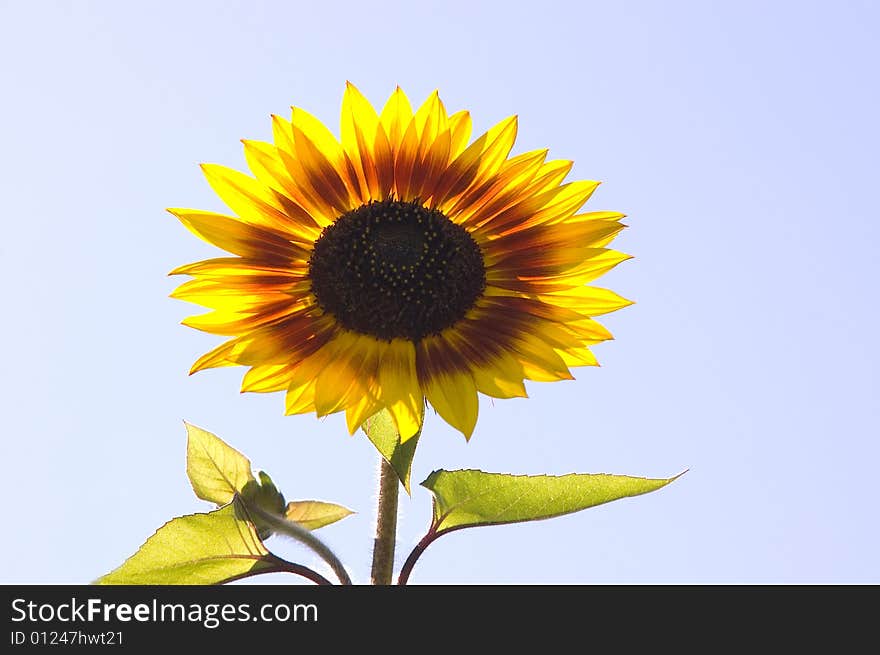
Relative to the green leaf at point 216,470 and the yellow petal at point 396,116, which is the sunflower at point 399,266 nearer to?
the yellow petal at point 396,116

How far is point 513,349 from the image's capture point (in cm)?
218

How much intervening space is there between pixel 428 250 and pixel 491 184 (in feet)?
0.70

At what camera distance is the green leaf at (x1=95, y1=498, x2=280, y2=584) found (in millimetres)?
1920

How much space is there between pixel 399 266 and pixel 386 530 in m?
0.73

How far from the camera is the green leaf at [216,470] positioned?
6.99 ft

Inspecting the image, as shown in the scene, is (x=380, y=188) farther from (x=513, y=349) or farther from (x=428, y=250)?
(x=513, y=349)

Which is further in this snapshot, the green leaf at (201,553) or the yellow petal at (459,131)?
the yellow petal at (459,131)

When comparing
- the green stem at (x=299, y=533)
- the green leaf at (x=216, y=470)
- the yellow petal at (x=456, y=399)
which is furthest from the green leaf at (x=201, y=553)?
the yellow petal at (x=456, y=399)

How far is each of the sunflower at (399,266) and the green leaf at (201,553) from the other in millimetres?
262

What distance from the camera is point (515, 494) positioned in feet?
6.57

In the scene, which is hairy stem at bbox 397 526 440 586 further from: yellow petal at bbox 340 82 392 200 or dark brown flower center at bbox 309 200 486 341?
yellow petal at bbox 340 82 392 200
